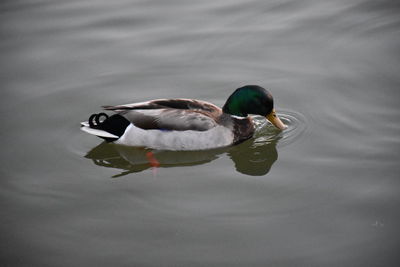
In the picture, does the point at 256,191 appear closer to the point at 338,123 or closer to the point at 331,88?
the point at 338,123

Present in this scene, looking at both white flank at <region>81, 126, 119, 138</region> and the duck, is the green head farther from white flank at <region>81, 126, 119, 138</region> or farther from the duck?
white flank at <region>81, 126, 119, 138</region>

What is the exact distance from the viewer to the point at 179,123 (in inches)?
279

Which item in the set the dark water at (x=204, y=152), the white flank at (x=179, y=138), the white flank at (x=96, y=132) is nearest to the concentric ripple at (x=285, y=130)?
the dark water at (x=204, y=152)

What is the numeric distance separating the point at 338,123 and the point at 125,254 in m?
Answer: 3.29

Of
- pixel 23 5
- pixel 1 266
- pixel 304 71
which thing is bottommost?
pixel 1 266

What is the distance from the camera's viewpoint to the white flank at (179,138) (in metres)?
7.14

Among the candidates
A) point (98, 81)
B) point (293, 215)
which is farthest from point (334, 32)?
point (293, 215)

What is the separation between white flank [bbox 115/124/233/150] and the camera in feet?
23.4

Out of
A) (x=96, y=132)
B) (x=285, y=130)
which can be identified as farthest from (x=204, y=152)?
(x=96, y=132)

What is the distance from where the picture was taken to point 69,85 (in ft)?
27.9

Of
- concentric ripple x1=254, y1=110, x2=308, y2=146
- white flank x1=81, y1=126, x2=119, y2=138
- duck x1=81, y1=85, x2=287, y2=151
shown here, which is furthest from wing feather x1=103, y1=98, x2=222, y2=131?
concentric ripple x1=254, y1=110, x2=308, y2=146

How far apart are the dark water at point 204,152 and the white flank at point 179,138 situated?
0.13 metres

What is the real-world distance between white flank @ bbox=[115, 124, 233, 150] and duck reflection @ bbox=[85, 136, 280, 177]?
0.26ft

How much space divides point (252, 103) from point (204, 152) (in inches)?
34.3
